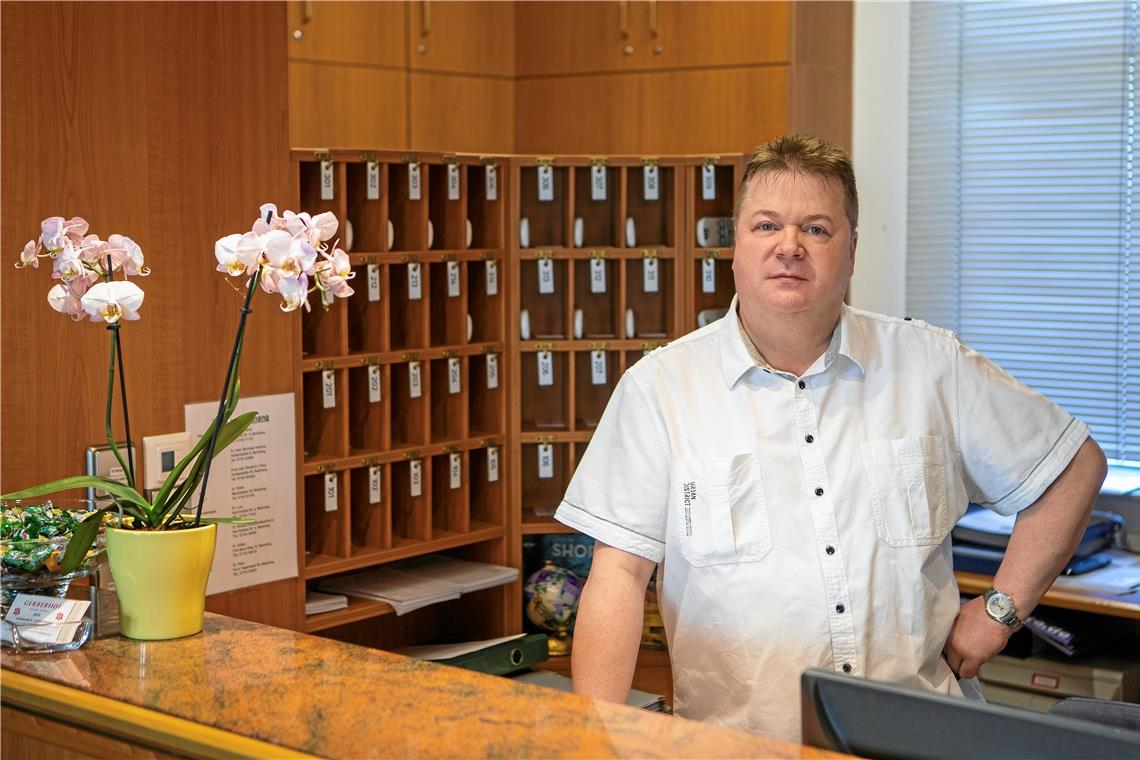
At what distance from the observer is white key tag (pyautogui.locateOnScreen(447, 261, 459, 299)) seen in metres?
3.68

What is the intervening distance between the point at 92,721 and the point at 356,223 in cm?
211

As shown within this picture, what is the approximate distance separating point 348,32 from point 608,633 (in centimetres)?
298

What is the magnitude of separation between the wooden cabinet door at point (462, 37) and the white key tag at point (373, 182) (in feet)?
4.30

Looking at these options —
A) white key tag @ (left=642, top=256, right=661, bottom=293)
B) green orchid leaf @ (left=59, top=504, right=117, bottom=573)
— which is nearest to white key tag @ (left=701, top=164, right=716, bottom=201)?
white key tag @ (left=642, top=256, right=661, bottom=293)

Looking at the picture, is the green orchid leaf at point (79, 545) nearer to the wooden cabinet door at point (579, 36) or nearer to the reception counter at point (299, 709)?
the reception counter at point (299, 709)

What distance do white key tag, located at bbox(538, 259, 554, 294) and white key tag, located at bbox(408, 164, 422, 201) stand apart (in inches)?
17.3

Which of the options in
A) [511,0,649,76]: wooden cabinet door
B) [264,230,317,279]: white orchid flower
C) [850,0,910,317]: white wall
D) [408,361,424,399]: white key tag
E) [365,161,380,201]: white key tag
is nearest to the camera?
[264,230,317,279]: white orchid flower

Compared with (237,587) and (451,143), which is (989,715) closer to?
(237,587)

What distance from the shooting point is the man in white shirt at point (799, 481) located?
2.07 meters

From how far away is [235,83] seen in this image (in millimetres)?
2963

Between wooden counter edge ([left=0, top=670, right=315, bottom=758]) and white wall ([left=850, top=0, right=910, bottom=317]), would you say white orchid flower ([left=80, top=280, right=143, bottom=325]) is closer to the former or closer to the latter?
wooden counter edge ([left=0, top=670, right=315, bottom=758])

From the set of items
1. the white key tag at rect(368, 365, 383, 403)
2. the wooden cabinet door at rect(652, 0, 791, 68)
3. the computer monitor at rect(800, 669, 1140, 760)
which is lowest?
the computer monitor at rect(800, 669, 1140, 760)

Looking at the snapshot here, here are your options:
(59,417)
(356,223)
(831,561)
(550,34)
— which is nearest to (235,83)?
(356,223)

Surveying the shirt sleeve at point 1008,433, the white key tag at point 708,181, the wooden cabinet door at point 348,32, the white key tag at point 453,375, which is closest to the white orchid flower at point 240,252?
the shirt sleeve at point 1008,433
